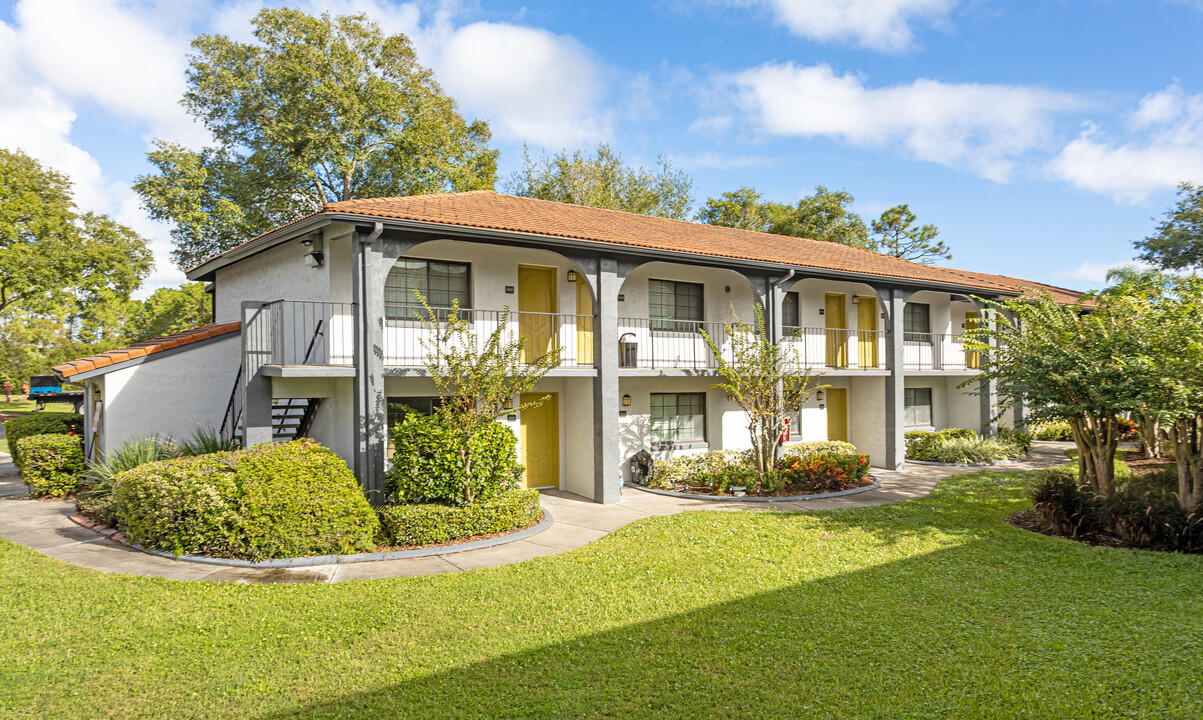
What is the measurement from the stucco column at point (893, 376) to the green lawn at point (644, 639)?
816 cm

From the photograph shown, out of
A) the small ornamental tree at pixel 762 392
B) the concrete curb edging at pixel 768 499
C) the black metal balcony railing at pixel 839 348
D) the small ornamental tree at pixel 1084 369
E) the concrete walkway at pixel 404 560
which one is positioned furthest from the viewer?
the black metal balcony railing at pixel 839 348

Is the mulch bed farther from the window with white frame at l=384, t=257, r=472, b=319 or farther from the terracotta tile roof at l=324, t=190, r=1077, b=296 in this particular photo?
the window with white frame at l=384, t=257, r=472, b=319

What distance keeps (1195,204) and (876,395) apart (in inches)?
1077

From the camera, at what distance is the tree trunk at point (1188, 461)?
9.15 meters

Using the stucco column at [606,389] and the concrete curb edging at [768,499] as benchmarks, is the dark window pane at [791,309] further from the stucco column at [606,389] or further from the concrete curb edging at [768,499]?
the stucco column at [606,389]

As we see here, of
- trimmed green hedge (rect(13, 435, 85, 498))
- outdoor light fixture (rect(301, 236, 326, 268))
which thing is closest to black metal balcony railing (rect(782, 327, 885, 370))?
outdoor light fixture (rect(301, 236, 326, 268))

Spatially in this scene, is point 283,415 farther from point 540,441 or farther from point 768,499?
point 768,499

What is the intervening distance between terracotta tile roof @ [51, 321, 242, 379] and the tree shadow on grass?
9.27 meters

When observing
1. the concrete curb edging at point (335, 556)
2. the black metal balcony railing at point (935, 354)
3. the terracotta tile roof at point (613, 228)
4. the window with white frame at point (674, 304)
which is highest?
the terracotta tile roof at point (613, 228)

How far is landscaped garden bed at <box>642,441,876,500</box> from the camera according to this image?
520 inches

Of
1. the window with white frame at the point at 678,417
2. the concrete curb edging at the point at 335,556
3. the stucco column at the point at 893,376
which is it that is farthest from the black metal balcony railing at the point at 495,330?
the stucco column at the point at 893,376

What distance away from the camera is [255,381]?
10.2 metres

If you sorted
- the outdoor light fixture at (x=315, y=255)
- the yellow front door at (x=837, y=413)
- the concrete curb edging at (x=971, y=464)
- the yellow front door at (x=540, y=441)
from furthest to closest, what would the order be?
the yellow front door at (x=837, y=413) < the concrete curb edging at (x=971, y=464) < the yellow front door at (x=540, y=441) < the outdoor light fixture at (x=315, y=255)

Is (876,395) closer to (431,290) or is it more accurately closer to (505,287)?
(505,287)
